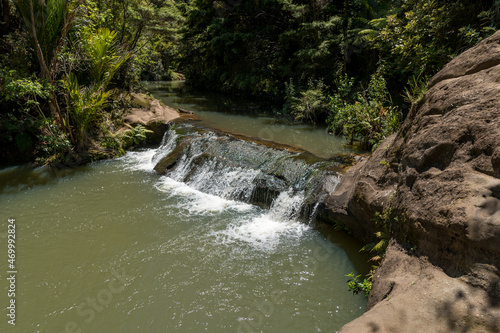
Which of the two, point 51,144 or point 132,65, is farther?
point 132,65

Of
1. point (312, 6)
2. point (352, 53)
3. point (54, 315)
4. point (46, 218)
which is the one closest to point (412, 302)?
point (54, 315)

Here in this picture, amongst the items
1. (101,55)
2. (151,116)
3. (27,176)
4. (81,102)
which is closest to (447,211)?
(81,102)

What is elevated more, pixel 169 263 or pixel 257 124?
pixel 257 124

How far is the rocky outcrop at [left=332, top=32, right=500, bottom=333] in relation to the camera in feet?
7.82

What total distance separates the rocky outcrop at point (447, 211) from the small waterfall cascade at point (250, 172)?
193 centimetres

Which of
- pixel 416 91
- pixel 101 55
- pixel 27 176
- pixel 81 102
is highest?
pixel 416 91

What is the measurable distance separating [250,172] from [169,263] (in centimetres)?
320

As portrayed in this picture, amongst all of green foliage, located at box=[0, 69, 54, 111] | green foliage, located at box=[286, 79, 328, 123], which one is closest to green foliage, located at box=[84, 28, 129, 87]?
green foliage, located at box=[0, 69, 54, 111]

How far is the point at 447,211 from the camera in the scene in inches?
110

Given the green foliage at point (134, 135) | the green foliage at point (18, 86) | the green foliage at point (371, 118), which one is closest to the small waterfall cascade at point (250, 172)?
the green foliage at point (134, 135)

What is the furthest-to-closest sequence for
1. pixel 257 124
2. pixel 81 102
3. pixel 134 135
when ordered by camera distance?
pixel 257 124, pixel 134 135, pixel 81 102

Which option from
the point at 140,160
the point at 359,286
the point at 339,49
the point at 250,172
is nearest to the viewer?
the point at 359,286

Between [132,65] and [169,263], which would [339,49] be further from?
[169,263]

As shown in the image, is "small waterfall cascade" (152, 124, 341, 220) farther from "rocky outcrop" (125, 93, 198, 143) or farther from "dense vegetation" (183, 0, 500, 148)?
"dense vegetation" (183, 0, 500, 148)
